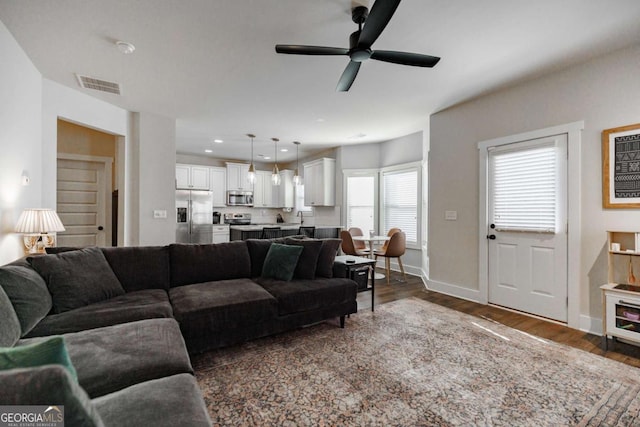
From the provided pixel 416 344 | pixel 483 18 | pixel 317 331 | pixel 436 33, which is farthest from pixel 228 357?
pixel 483 18

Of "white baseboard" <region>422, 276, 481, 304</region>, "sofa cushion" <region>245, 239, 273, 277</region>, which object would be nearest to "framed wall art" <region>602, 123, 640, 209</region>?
"white baseboard" <region>422, 276, 481, 304</region>

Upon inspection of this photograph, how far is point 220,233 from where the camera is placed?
7117mm

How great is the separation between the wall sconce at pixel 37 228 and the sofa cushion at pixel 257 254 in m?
1.90

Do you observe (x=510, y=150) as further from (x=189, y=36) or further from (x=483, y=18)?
(x=189, y=36)

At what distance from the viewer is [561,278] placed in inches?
124

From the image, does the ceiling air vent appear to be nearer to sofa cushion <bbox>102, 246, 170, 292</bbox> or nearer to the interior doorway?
the interior doorway

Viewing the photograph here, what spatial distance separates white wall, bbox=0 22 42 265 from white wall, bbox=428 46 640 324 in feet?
15.9

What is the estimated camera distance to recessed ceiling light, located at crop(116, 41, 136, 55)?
2616 mm

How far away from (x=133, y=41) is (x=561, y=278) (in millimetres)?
4824

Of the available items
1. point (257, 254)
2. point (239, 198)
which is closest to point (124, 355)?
point (257, 254)

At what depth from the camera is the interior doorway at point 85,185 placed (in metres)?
4.90

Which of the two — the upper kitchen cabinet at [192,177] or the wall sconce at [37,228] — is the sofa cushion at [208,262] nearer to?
the wall sconce at [37,228]

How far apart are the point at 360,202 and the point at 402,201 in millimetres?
971

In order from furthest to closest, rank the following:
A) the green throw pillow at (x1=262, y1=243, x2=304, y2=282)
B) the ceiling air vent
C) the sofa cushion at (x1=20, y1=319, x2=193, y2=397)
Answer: the ceiling air vent < the green throw pillow at (x1=262, y1=243, x2=304, y2=282) < the sofa cushion at (x1=20, y1=319, x2=193, y2=397)
